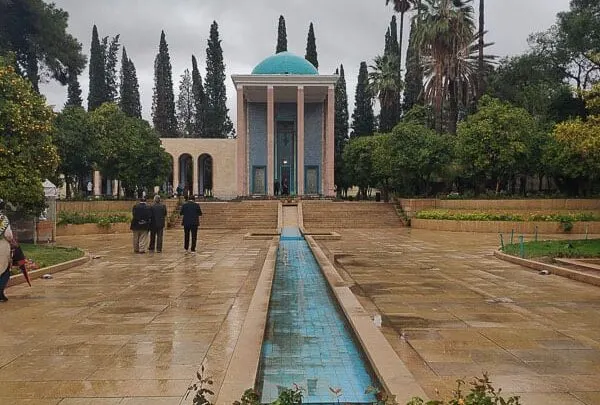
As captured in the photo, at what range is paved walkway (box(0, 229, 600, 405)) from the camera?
4.68 meters

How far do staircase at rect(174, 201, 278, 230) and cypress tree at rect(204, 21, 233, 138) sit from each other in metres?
25.9

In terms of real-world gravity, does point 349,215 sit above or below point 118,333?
above

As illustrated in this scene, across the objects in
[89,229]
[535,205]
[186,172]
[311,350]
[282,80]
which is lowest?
[311,350]

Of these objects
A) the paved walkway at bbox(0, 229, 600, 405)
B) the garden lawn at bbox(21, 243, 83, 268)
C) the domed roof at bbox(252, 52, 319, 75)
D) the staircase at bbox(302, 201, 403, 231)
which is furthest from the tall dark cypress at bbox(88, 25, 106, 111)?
the paved walkway at bbox(0, 229, 600, 405)

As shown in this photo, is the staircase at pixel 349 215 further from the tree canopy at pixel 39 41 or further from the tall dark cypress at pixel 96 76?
the tall dark cypress at pixel 96 76

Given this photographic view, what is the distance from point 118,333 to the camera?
640cm

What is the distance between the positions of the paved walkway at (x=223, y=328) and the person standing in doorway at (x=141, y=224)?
2.73 metres

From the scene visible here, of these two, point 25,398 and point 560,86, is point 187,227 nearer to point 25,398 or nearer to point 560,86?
point 25,398

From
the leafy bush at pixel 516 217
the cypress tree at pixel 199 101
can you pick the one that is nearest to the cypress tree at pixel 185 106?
the cypress tree at pixel 199 101

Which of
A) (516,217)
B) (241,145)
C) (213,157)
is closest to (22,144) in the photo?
(516,217)

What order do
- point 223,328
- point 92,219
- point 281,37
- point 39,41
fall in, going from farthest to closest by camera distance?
point 281,37 < point 39,41 < point 92,219 < point 223,328

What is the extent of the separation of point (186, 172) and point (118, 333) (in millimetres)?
50508

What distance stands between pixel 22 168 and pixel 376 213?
66.3ft

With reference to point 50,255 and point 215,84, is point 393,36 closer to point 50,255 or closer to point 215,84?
point 215,84
